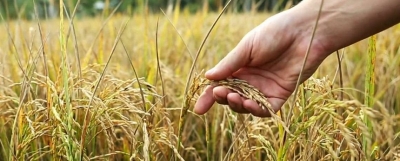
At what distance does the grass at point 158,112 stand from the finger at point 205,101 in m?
0.05

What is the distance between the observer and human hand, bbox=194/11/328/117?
963 millimetres

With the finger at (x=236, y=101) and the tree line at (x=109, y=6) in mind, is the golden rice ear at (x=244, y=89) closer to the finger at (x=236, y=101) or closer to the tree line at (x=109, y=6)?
the finger at (x=236, y=101)

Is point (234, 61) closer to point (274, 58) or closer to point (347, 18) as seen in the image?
point (274, 58)

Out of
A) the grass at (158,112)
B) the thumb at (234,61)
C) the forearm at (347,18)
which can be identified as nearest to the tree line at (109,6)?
the grass at (158,112)

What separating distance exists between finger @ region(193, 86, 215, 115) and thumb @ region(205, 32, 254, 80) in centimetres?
5

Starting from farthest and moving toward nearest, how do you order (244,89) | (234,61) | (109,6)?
1. (109,6)
2. (234,61)
3. (244,89)

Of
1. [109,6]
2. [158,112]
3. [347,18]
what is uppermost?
[109,6]

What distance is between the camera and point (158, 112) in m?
1.03

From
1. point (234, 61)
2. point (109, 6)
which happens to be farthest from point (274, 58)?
point (109, 6)

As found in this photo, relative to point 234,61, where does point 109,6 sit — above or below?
above

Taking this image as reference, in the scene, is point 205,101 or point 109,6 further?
point 109,6

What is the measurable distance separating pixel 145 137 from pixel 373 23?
0.40 meters

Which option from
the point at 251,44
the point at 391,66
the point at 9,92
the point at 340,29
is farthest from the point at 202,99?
the point at 391,66

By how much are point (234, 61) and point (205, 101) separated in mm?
84
